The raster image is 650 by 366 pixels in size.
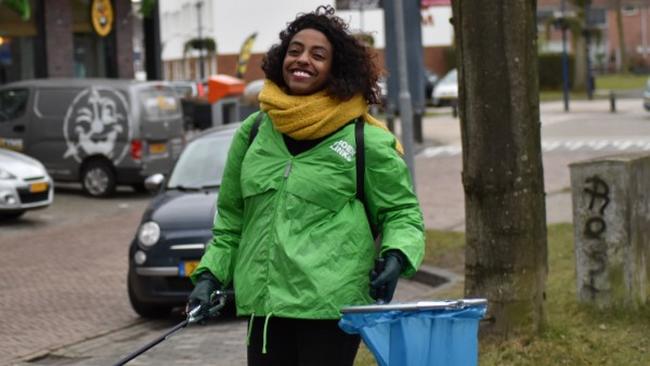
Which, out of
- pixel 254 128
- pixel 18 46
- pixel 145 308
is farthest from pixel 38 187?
pixel 254 128

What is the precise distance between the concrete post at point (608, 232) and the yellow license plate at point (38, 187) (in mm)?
11858

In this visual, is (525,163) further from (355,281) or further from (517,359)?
(355,281)

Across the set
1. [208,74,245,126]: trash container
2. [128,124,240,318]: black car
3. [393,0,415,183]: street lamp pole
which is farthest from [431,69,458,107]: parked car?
[128,124,240,318]: black car

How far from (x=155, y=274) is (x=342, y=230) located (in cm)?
674

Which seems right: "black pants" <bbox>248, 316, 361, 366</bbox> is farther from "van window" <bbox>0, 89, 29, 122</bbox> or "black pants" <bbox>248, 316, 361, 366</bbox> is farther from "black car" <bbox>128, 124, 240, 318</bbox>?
"van window" <bbox>0, 89, 29, 122</bbox>

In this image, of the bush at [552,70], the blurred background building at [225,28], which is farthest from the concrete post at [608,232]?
the bush at [552,70]

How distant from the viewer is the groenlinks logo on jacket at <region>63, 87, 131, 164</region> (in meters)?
23.2

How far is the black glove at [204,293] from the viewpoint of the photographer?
489cm

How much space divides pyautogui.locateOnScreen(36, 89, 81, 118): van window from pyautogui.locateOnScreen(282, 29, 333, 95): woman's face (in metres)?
19.1

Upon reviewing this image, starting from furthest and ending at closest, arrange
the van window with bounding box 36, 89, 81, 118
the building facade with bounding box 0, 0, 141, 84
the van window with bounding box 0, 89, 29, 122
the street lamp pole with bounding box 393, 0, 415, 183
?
1. the building facade with bounding box 0, 0, 141, 84
2. the van window with bounding box 0, 89, 29, 122
3. the van window with bounding box 36, 89, 81, 118
4. the street lamp pole with bounding box 393, 0, 415, 183

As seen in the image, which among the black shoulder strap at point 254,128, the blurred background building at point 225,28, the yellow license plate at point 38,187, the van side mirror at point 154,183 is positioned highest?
the blurred background building at point 225,28

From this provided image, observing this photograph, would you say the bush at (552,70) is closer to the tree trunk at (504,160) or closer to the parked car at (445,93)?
the parked car at (445,93)

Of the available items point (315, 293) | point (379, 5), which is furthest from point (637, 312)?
point (379, 5)

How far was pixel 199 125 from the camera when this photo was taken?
38531 millimetres
